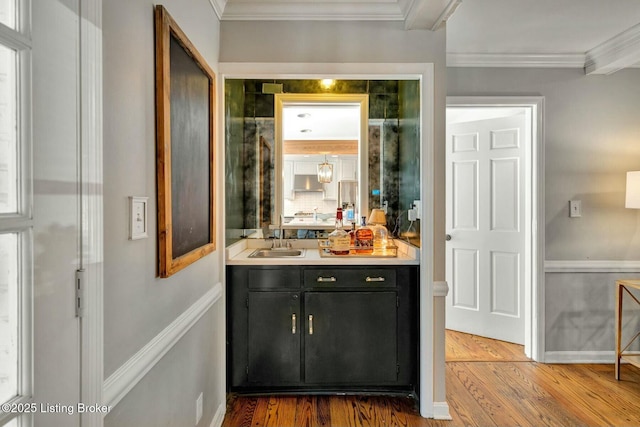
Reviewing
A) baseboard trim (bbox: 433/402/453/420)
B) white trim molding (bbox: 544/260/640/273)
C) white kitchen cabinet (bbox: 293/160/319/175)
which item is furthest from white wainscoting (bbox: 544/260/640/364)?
white kitchen cabinet (bbox: 293/160/319/175)

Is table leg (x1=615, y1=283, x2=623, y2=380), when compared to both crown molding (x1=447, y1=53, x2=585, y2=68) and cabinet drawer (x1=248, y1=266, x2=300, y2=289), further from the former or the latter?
cabinet drawer (x1=248, y1=266, x2=300, y2=289)

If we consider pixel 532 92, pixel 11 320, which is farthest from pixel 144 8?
pixel 532 92

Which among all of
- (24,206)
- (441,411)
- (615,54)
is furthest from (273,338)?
(615,54)

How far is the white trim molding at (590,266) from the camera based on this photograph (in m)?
2.87

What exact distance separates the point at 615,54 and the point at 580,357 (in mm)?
2268

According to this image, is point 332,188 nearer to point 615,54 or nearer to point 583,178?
point 583,178

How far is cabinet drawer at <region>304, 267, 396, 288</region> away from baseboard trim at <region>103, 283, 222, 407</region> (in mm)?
762

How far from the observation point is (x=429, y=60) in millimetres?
2117

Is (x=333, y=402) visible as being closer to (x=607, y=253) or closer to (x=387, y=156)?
(x=387, y=156)

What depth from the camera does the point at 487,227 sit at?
3.30m

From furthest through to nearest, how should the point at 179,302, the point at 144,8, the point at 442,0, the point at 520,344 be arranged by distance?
the point at 520,344, the point at 442,0, the point at 179,302, the point at 144,8

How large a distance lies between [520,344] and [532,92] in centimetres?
211

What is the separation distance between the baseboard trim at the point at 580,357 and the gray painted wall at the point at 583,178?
0.12ft

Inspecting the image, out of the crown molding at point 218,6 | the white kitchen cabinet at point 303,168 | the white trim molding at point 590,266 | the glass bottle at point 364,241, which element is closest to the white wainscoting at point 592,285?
the white trim molding at point 590,266
